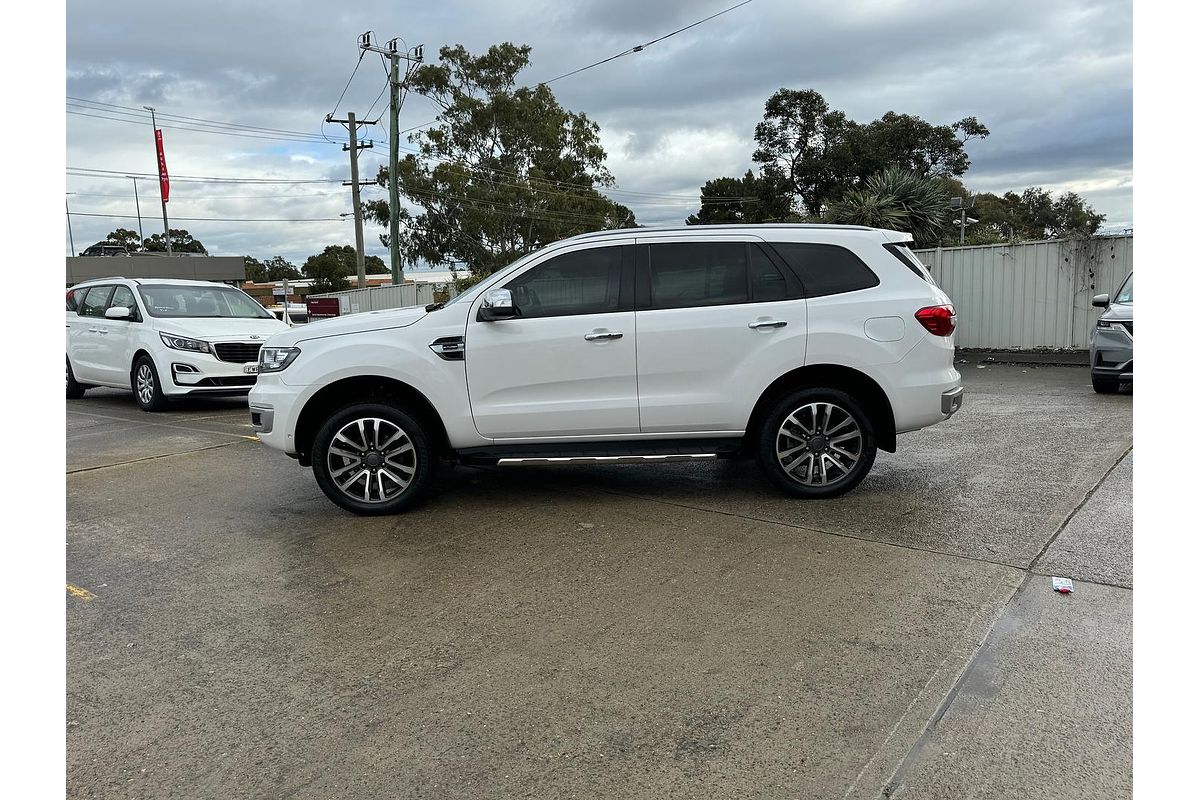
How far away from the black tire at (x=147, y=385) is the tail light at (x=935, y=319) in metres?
9.47

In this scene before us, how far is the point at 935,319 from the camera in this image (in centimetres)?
593

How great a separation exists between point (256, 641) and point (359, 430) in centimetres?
208

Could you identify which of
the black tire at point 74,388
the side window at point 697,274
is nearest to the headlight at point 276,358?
the side window at point 697,274

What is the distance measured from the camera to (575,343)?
5855 mm

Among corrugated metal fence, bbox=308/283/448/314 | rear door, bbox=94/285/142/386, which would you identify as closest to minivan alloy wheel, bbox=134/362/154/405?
rear door, bbox=94/285/142/386

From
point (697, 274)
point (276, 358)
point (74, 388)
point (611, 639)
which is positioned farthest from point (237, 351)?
point (611, 639)

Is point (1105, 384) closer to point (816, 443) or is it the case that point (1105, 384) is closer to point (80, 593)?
point (816, 443)

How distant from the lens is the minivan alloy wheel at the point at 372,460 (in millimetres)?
5898

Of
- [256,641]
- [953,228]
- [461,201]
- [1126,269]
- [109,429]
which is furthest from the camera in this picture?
[461,201]

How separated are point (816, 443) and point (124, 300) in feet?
33.7

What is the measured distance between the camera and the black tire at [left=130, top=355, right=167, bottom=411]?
1140 centimetres

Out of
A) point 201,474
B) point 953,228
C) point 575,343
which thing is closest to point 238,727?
point 575,343

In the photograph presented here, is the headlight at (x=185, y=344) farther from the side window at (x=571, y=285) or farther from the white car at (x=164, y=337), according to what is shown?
the side window at (x=571, y=285)

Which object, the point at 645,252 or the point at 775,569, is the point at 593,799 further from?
the point at 645,252
